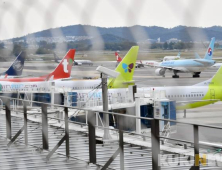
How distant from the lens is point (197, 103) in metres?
5.66

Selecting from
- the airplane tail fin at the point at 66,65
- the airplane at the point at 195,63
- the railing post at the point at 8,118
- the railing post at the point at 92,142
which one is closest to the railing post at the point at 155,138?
the airplane at the point at 195,63

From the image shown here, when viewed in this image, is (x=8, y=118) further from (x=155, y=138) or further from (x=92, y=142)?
(x=155, y=138)

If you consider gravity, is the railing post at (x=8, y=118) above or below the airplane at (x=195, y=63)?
below

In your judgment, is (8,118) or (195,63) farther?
(8,118)

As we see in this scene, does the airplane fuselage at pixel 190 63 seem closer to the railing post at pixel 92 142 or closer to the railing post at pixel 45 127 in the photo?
the railing post at pixel 92 142

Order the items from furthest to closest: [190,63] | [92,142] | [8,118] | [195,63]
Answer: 1. [8,118]
2. [92,142]
3. [190,63]
4. [195,63]

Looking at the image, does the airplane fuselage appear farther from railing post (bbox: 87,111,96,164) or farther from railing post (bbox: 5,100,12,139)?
railing post (bbox: 5,100,12,139)

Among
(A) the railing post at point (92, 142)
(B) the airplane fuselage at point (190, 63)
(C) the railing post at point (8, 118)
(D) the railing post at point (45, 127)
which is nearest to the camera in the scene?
(B) the airplane fuselage at point (190, 63)

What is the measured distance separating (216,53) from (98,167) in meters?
0.80

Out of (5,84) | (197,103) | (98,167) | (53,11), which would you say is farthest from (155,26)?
(197,103)

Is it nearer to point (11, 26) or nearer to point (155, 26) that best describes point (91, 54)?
point (155, 26)

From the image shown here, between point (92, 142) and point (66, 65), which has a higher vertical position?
point (66, 65)

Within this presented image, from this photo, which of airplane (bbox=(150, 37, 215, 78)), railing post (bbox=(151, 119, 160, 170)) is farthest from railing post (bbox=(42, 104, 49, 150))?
railing post (bbox=(151, 119, 160, 170))

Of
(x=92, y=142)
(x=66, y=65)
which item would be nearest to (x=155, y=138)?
(x=92, y=142)
